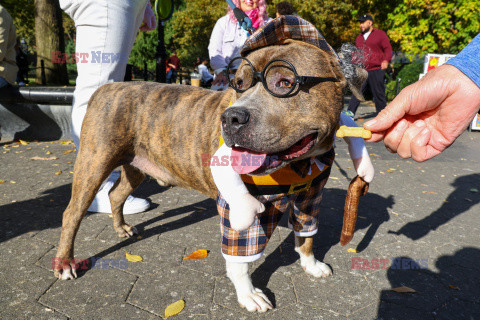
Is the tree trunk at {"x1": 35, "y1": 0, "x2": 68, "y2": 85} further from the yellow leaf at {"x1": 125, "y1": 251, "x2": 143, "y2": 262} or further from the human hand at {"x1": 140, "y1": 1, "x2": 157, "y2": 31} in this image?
the yellow leaf at {"x1": 125, "y1": 251, "x2": 143, "y2": 262}

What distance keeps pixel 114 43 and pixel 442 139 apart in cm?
307

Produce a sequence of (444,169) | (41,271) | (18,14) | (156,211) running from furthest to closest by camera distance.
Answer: (18,14)
(444,169)
(156,211)
(41,271)

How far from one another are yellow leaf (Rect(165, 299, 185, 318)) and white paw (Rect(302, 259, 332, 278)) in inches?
41.2

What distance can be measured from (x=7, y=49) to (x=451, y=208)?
777 cm

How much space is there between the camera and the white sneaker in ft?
12.5

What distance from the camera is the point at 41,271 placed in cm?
270

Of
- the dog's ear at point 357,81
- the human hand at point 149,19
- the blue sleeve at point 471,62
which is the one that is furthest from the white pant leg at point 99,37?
the blue sleeve at point 471,62

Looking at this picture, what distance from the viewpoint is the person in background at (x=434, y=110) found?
1.67 m

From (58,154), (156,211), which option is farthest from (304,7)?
(156,211)

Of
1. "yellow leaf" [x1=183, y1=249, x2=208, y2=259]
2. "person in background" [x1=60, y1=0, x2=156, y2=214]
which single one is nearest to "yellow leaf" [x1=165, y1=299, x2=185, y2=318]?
"yellow leaf" [x1=183, y1=249, x2=208, y2=259]

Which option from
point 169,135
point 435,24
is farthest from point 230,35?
point 435,24

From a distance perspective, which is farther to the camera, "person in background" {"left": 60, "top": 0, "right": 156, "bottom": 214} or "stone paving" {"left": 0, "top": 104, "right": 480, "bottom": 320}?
→ "person in background" {"left": 60, "top": 0, "right": 156, "bottom": 214}

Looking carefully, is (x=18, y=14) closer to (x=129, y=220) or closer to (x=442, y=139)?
(x=129, y=220)

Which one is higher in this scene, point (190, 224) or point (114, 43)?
point (114, 43)
